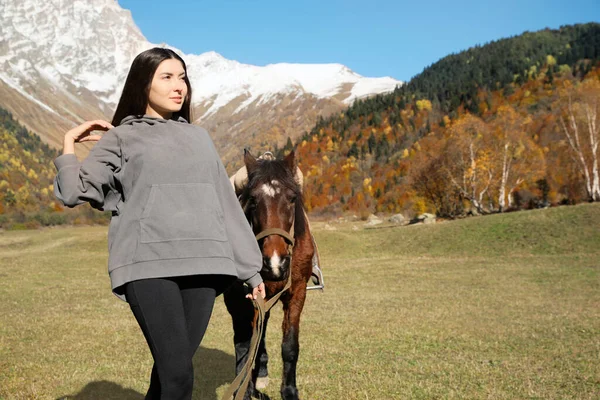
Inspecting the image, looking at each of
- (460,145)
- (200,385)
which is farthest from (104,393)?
(460,145)

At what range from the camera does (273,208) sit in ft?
15.7

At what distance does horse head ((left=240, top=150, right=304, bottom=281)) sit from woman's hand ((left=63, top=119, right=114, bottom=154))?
6.27 ft

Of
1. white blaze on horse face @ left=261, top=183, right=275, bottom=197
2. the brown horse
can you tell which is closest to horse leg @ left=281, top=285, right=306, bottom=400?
the brown horse

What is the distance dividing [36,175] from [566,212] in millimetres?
183976

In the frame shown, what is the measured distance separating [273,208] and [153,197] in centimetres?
221

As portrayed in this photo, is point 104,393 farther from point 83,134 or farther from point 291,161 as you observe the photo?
point 83,134

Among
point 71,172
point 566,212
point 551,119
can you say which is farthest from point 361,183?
point 71,172

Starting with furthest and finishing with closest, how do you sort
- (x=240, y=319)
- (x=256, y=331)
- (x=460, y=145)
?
(x=460, y=145)
(x=240, y=319)
(x=256, y=331)

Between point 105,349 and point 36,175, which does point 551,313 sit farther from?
point 36,175

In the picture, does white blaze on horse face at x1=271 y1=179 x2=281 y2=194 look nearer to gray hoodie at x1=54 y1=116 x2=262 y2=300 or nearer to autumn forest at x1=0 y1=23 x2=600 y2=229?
gray hoodie at x1=54 y1=116 x2=262 y2=300

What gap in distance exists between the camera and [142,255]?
2535mm

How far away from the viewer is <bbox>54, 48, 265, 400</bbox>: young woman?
255 centimetres

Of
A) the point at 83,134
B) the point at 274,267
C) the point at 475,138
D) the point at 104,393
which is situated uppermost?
the point at 475,138

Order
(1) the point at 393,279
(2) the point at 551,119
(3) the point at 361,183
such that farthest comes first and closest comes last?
(3) the point at 361,183, (2) the point at 551,119, (1) the point at 393,279
